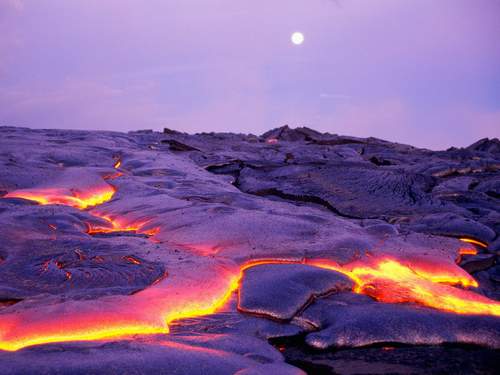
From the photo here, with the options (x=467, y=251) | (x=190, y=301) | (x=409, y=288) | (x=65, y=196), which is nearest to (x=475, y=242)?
(x=467, y=251)

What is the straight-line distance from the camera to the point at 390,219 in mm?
3779

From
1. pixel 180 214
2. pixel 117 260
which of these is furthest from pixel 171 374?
pixel 180 214

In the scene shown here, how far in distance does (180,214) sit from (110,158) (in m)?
2.57

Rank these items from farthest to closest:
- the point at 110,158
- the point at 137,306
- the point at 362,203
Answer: the point at 110,158
the point at 362,203
the point at 137,306

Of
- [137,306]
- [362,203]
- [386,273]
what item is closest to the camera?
[137,306]

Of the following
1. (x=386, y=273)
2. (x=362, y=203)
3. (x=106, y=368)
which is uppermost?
(x=362, y=203)

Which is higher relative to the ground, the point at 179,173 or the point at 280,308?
the point at 179,173

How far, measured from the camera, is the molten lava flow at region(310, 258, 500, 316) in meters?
1.91

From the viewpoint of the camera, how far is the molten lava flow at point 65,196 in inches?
138

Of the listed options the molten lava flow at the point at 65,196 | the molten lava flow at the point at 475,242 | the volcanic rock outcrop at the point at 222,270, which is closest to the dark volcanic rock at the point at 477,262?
the volcanic rock outcrop at the point at 222,270

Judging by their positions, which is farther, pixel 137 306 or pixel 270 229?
pixel 270 229

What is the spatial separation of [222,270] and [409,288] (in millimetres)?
896

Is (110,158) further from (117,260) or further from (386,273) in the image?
(386,273)

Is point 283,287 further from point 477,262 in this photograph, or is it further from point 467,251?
point 467,251
